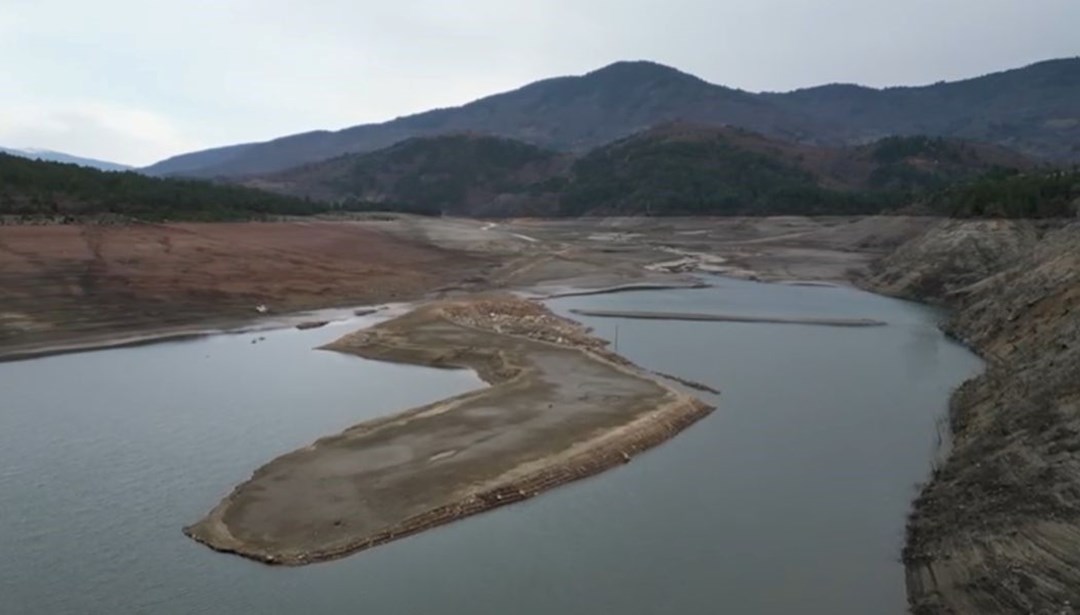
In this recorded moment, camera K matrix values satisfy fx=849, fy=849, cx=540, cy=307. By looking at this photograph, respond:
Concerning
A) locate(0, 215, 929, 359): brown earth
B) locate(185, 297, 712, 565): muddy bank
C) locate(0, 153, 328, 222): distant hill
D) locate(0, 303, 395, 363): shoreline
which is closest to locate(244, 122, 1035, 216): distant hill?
locate(0, 215, 929, 359): brown earth

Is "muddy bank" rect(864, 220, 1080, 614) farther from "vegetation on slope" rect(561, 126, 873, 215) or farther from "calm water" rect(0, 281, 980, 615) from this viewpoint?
"vegetation on slope" rect(561, 126, 873, 215)

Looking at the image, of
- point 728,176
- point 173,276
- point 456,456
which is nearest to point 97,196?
point 173,276

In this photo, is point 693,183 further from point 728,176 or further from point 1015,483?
point 1015,483

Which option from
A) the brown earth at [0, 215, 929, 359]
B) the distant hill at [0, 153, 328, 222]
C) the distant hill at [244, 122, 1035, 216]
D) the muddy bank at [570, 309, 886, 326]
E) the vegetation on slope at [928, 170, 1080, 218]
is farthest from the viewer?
the distant hill at [244, 122, 1035, 216]

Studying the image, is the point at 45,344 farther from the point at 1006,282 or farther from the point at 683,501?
the point at 1006,282

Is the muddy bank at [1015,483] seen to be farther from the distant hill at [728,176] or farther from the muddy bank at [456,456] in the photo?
the distant hill at [728,176]

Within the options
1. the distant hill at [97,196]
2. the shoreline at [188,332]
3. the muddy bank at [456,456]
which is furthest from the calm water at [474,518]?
the distant hill at [97,196]
